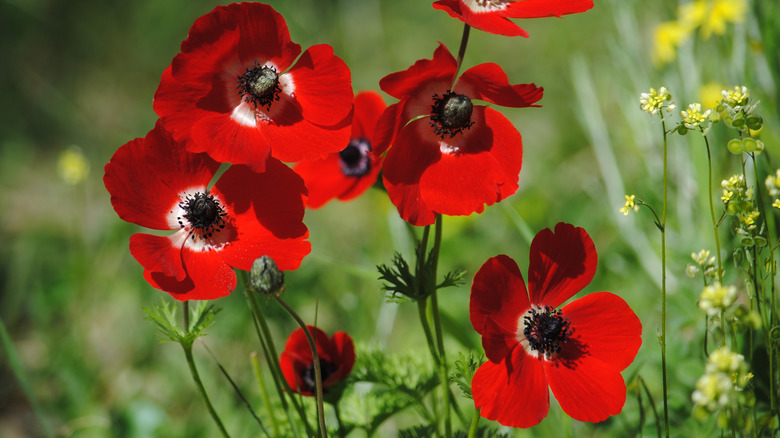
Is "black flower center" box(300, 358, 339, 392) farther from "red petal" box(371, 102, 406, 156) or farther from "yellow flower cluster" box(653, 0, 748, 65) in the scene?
"yellow flower cluster" box(653, 0, 748, 65)

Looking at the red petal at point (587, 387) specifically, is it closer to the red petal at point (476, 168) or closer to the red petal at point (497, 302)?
the red petal at point (497, 302)

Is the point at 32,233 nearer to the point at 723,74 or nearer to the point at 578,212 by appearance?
the point at 578,212

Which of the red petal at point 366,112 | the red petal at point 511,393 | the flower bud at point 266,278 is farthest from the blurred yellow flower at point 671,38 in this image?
the flower bud at point 266,278

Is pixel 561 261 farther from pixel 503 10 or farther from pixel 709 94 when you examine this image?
pixel 709 94

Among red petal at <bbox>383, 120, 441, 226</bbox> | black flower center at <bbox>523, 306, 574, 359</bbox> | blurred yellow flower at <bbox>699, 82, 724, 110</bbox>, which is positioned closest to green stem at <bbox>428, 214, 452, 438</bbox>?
red petal at <bbox>383, 120, 441, 226</bbox>

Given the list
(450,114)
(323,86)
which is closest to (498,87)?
(450,114)

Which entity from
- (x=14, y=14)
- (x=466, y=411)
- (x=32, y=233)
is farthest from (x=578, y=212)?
(x=14, y=14)

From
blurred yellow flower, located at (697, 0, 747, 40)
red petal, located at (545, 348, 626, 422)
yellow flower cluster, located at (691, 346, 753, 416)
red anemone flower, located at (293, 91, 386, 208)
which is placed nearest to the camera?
yellow flower cluster, located at (691, 346, 753, 416)
